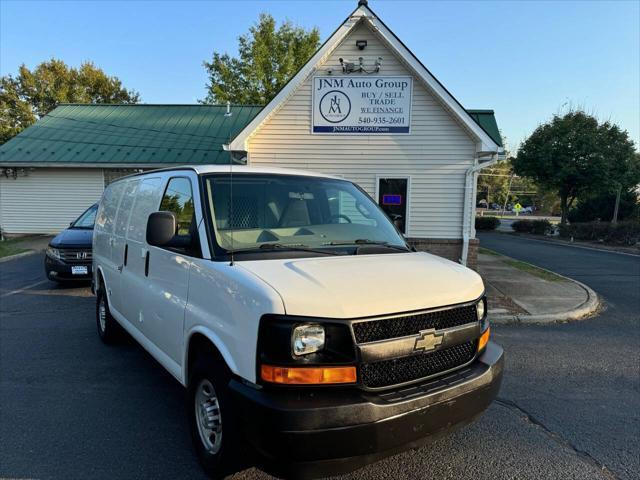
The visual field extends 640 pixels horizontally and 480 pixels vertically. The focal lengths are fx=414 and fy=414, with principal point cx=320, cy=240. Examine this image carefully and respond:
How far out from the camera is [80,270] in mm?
8195

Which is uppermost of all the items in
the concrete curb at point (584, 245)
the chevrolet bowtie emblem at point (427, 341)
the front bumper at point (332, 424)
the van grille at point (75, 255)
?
the chevrolet bowtie emblem at point (427, 341)

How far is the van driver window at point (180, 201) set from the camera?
10.3 ft

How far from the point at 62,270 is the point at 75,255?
1.22 ft

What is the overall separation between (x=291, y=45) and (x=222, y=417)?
35.9m

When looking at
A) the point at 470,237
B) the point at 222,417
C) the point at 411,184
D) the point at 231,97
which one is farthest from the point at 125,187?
A: the point at 231,97

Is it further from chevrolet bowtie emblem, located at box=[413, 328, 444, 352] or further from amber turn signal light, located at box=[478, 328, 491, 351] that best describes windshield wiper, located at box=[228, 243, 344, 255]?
amber turn signal light, located at box=[478, 328, 491, 351]

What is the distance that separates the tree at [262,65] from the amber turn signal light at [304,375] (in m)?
33.1

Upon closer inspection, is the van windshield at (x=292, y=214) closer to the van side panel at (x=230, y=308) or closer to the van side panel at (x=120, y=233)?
the van side panel at (x=230, y=308)

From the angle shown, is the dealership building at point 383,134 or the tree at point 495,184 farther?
the tree at point 495,184

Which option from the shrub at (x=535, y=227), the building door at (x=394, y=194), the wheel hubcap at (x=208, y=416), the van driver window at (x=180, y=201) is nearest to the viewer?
the wheel hubcap at (x=208, y=416)

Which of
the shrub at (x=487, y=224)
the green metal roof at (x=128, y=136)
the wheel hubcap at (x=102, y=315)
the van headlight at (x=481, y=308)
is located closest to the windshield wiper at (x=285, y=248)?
the van headlight at (x=481, y=308)

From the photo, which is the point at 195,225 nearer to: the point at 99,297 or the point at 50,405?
the point at 50,405

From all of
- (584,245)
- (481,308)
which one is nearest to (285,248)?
(481,308)

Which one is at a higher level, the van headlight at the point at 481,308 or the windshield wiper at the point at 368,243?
the windshield wiper at the point at 368,243
